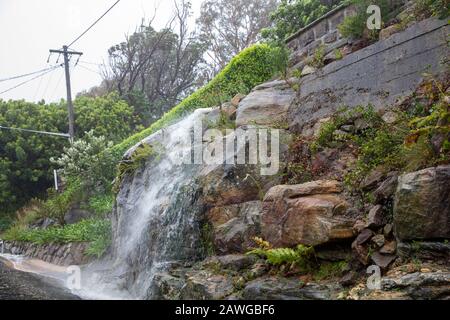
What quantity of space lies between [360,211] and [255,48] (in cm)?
763

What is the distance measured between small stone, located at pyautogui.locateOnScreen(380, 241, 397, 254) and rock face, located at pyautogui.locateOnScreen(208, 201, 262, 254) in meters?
1.84

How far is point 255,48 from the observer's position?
1158cm

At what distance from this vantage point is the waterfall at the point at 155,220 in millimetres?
6992

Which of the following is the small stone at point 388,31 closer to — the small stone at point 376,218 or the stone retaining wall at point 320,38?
the stone retaining wall at point 320,38

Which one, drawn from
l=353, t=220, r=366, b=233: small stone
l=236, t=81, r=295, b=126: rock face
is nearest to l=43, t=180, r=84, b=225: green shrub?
l=236, t=81, r=295, b=126: rock face

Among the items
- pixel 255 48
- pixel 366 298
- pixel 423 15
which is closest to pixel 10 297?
pixel 366 298

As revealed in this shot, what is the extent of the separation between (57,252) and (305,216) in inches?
364

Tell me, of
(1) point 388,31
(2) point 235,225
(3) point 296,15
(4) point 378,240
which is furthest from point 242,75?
(4) point 378,240

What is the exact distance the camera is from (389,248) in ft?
13.5

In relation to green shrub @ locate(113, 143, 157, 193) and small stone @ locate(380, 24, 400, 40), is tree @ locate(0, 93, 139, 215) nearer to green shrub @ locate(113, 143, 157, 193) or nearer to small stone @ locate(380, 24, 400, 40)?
green shrub @ locate(113, 143, 157, 193)

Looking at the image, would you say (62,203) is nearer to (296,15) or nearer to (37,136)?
(37,136)

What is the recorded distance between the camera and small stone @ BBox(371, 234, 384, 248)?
13.8ft
